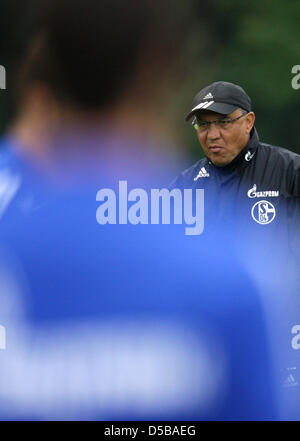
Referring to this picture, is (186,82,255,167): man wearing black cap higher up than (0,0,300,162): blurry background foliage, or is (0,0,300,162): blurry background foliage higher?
(0,0,300,162): blurry background foliage

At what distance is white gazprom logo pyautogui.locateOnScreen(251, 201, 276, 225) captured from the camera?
235 cm

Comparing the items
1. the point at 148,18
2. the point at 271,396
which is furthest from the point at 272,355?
the point at 148,18

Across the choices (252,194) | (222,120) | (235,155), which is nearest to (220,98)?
(222,120)

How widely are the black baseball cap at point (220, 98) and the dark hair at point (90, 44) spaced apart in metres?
0.24

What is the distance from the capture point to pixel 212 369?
2408 mm

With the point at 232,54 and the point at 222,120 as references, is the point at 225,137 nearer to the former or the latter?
the point at 222,120

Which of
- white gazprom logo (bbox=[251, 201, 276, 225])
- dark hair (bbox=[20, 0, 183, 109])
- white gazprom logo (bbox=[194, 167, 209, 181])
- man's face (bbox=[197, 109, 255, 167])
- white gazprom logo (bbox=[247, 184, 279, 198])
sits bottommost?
white gazprom logo (bbox=[251, 201, 276, 225])

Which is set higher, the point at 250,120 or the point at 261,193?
the point at 250,120

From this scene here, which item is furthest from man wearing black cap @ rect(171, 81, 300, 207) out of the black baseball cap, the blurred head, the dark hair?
the dark hair

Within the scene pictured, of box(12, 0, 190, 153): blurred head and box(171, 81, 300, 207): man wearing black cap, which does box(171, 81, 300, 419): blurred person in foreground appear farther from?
box(12, 0, 190, 153): blurred head

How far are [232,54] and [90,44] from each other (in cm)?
58

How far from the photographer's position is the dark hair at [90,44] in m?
2.36

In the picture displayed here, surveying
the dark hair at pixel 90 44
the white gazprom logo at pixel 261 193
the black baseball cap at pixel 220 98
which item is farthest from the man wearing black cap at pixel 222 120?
the dark hair at pixel 90 44

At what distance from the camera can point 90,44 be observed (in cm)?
238
